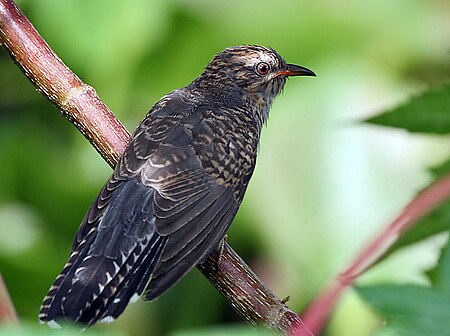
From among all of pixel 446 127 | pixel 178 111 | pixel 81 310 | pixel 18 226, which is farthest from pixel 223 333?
pixel 18 226

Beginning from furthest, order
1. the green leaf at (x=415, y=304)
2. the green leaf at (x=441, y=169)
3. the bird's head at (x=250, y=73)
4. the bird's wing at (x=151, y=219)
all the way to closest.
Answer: the bird's head at (x=250, y=73), the bird's wing at (x=151, y=219), the green leaf at (x=441, y=169), the green leaf at (x=415, y=304)

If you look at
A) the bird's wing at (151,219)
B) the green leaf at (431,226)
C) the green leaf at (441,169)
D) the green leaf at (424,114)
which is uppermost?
the green leaf at (424,114)

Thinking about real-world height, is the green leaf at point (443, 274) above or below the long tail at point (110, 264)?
above

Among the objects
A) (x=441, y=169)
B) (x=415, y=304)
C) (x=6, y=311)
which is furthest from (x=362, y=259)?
(x=441, y=169)

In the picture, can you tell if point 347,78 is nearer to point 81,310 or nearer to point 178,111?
point 178,111

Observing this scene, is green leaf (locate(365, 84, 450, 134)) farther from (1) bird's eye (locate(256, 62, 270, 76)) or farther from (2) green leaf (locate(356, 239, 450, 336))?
(1) bird's eye (locate(256, 62, 270, 76))

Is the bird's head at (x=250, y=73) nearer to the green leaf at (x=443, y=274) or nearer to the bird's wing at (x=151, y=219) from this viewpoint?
the bird's wing at (x=151, y=219)

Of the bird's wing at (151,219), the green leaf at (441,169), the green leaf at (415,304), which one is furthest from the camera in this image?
the bird's wing at (151,219)

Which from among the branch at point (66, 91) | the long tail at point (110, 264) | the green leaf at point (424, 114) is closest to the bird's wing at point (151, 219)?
the long tail at point (110, 264)
